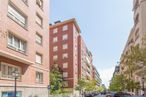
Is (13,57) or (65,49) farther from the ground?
(65,49)

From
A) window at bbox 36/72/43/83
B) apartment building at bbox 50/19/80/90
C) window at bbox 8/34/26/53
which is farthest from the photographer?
apartment building at bbox 50/19/80/90

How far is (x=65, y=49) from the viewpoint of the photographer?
7919 cm

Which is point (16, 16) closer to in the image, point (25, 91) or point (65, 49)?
point (25, 91)

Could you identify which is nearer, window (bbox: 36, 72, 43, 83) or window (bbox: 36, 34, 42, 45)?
window (bbox: 36, 72, 43, 83)

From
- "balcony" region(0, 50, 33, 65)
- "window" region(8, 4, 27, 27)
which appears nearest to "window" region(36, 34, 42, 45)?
"window" region(8, 4, 27, 27)

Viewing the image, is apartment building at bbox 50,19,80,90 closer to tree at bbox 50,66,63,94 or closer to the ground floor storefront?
tree at bbox 50,66,63,94

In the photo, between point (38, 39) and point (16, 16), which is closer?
point (16, 16)

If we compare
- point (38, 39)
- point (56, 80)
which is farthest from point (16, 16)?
point (56, 80)

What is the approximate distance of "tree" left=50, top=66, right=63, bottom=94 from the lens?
6738cm

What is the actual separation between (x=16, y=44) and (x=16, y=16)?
107 inches

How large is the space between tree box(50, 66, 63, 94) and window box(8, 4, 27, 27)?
3790cm

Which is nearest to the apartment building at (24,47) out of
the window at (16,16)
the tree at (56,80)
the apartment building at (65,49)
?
the window at (16,16)

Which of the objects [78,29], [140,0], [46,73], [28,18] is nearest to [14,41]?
[28,18]

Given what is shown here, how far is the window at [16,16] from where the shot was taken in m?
25.6
